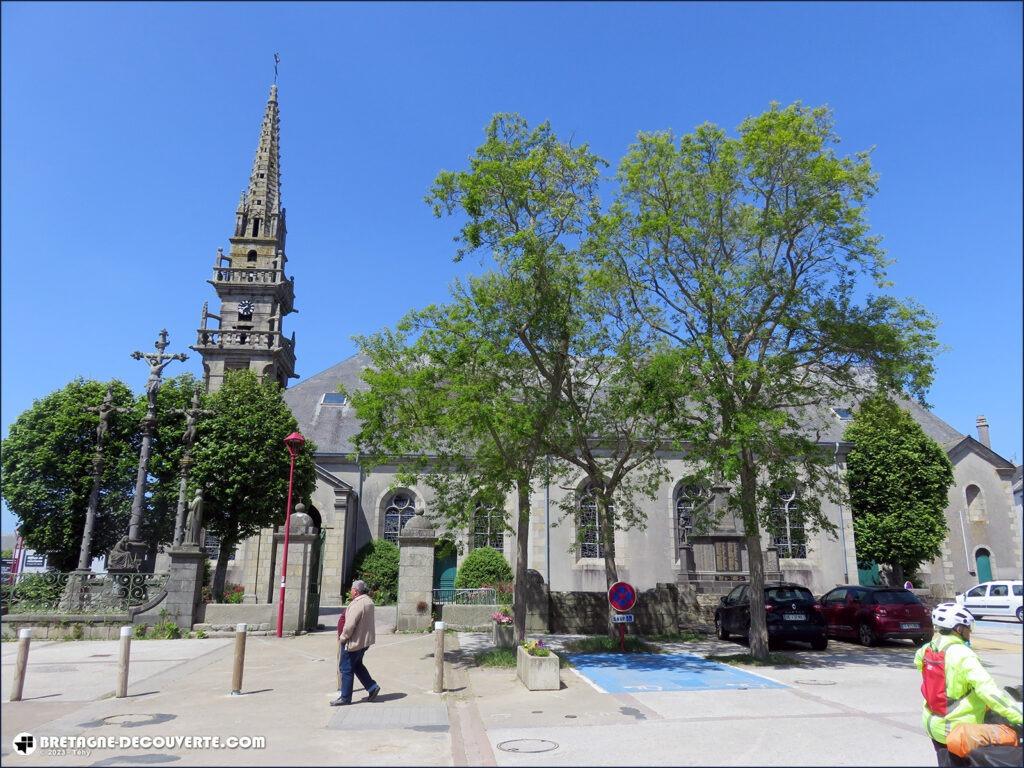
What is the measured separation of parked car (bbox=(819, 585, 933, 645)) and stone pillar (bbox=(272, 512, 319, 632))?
592 inches

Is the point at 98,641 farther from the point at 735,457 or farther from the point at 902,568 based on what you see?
the point at 902,568

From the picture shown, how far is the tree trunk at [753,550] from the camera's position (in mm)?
14457

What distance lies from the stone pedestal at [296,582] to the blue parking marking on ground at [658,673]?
8209mm

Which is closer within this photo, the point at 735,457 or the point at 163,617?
the point at 735,457

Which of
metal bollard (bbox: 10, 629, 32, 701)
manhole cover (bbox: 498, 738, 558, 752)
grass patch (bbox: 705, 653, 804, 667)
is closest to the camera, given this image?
manhole cover (bbox: 498, 738, 558, 752)

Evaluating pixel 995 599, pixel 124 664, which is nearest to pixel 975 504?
pixel 995 599

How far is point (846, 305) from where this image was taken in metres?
15.2

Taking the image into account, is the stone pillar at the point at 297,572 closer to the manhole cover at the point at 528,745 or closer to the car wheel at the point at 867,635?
the manhole cover at the point at 528,745

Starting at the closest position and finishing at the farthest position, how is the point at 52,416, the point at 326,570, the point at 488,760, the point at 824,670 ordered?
the point at 488,760 < the point at 824,670 < the point at 52,416 < the point at 326,570

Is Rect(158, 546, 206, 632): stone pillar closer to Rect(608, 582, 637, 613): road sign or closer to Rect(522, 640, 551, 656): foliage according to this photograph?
Rect(522, 640, 551, 656): foliage

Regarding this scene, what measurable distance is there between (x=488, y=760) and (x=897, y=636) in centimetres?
1466

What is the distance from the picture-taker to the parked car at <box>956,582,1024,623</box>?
76.0ft

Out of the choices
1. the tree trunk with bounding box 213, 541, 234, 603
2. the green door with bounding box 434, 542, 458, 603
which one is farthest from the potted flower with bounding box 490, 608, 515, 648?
the green door with bounding box 434, 542, 458, 603

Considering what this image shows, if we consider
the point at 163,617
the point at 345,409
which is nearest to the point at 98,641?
the point at 163,617
